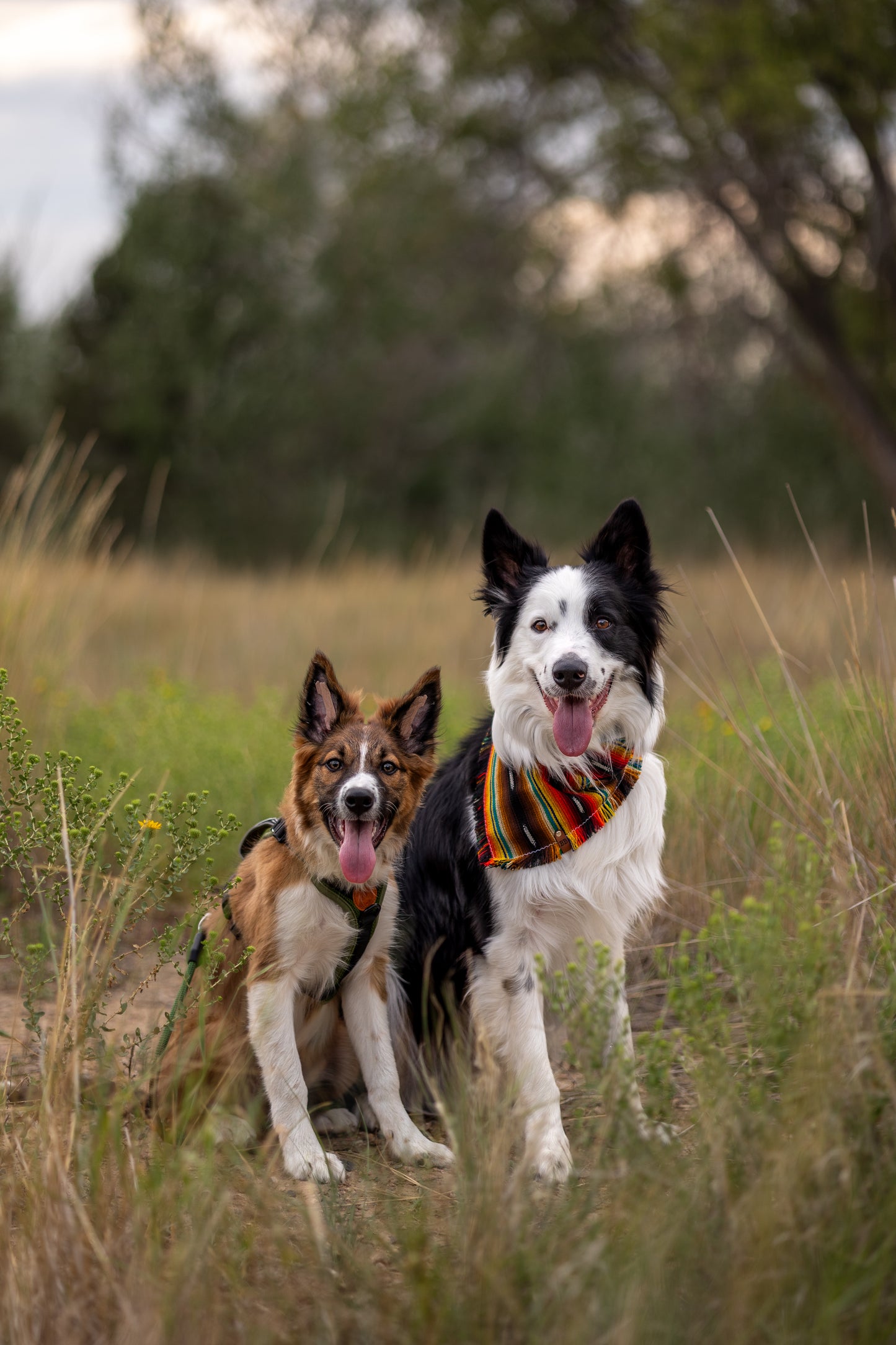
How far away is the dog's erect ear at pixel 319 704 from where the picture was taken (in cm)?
359

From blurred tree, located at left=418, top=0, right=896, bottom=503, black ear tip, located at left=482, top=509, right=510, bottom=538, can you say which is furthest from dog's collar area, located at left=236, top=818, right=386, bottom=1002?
blurred tree, located at left=418, top=0, right=896, bottom=503

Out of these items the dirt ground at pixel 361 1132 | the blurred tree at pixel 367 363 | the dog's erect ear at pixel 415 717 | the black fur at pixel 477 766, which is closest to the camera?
the dirt ground at pixel 361 1132

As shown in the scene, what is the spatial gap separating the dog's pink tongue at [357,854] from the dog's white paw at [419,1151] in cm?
80

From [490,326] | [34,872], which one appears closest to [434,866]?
[34,872]

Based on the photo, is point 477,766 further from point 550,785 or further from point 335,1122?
point 335,1122

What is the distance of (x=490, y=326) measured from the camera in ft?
68.6

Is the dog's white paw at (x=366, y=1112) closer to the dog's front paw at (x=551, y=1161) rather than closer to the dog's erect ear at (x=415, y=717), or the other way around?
the dog's front paw at (x=551, y=1161)

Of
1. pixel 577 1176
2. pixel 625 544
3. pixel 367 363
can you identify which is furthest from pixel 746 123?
pixel 577 1176

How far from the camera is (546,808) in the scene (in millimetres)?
3516

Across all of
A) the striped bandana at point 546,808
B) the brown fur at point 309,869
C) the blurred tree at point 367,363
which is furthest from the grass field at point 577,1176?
the blurred tree at point 367,363

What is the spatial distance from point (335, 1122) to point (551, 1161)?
2.85ft

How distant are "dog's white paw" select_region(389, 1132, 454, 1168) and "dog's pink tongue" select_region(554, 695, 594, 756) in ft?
4.06

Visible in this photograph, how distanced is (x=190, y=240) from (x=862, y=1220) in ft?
61.6

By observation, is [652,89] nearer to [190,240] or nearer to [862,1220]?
[190,240]
